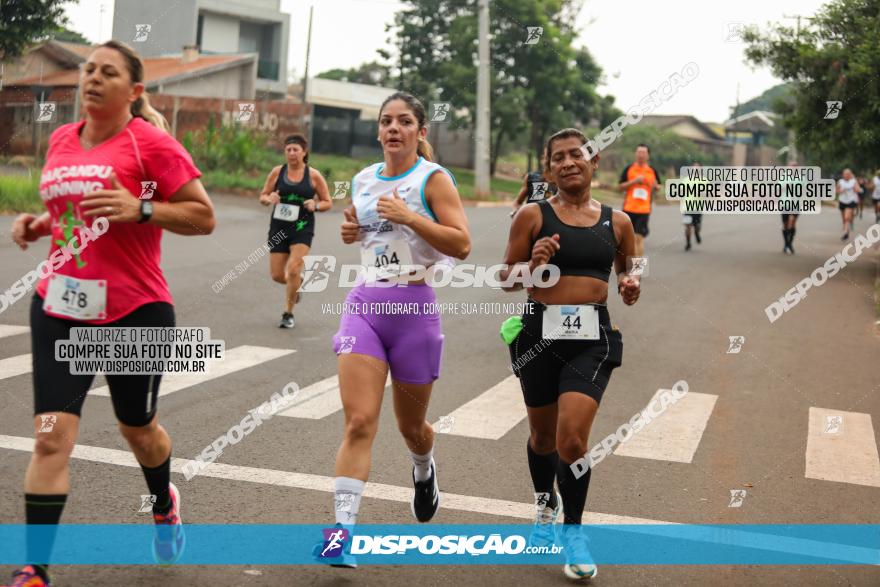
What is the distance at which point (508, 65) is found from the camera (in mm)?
46062

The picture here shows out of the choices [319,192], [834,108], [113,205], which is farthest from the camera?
[834,108]

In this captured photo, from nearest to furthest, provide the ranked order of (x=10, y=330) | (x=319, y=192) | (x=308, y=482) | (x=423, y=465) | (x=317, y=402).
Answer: (x=423, y=465) → (x=308, y=482) → (x=317, y=402) → (x=10, y=330) → (x=319, y=192)

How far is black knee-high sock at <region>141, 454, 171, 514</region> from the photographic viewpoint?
15.6 ft

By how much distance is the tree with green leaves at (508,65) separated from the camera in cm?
4431

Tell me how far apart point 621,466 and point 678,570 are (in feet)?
6.51

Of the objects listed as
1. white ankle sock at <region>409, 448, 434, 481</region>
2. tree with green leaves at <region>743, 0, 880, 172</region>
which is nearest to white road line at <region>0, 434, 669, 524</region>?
white ankle sock at <region>409, 448, 434, 481</region>

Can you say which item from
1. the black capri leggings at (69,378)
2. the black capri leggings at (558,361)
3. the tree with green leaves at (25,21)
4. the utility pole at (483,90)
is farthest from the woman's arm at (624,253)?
the utility pole at (483,90)

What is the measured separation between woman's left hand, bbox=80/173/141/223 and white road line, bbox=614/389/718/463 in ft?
14.1

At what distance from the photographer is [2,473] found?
6.12 metres

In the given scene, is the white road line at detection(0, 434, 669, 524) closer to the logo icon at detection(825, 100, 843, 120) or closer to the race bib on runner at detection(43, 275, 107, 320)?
the race bib on runner at detection(43, 275, 107, 320)

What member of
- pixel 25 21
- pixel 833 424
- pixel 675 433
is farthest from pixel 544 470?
pixel 25 21

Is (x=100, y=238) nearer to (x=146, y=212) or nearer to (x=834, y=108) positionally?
(x=146, y=212)

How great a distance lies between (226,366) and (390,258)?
206 inches

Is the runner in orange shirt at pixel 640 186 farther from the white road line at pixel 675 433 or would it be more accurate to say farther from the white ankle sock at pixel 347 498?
the white ankle sock at pixel 347 498
